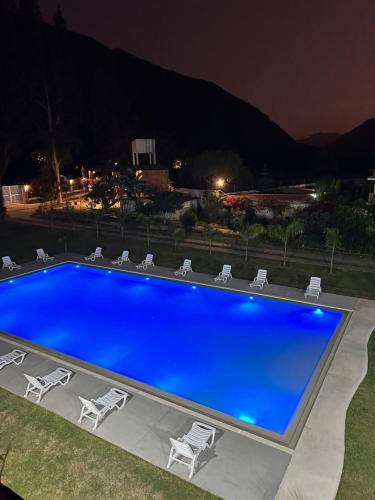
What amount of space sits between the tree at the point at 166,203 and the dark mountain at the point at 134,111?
14938 mm

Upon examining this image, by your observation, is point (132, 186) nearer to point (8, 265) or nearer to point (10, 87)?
point (10, 87)

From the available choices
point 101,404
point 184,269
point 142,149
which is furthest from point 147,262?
point 142,149

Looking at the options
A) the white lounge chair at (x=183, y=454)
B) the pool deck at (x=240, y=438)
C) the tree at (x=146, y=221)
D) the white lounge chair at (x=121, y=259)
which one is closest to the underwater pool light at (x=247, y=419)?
the pool deck at (x=240, y=438)

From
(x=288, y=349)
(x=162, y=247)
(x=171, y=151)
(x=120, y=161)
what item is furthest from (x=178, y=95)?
(x=288, y=349)

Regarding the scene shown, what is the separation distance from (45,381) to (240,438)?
489 centimetres

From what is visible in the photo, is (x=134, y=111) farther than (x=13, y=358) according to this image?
Yes

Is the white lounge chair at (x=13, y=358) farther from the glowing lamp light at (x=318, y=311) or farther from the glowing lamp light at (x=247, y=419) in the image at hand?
the glowing lamp light at (x=318, y=311)

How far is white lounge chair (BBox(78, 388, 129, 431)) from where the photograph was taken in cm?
802

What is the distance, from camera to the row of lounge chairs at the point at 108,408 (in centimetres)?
688

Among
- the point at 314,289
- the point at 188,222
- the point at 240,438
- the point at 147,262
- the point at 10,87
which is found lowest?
the point at 240,438

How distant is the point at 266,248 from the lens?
21203 mm

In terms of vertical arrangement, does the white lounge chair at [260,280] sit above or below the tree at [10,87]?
below

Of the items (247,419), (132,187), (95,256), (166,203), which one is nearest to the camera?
(247,419)

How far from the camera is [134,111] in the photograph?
108000mm
